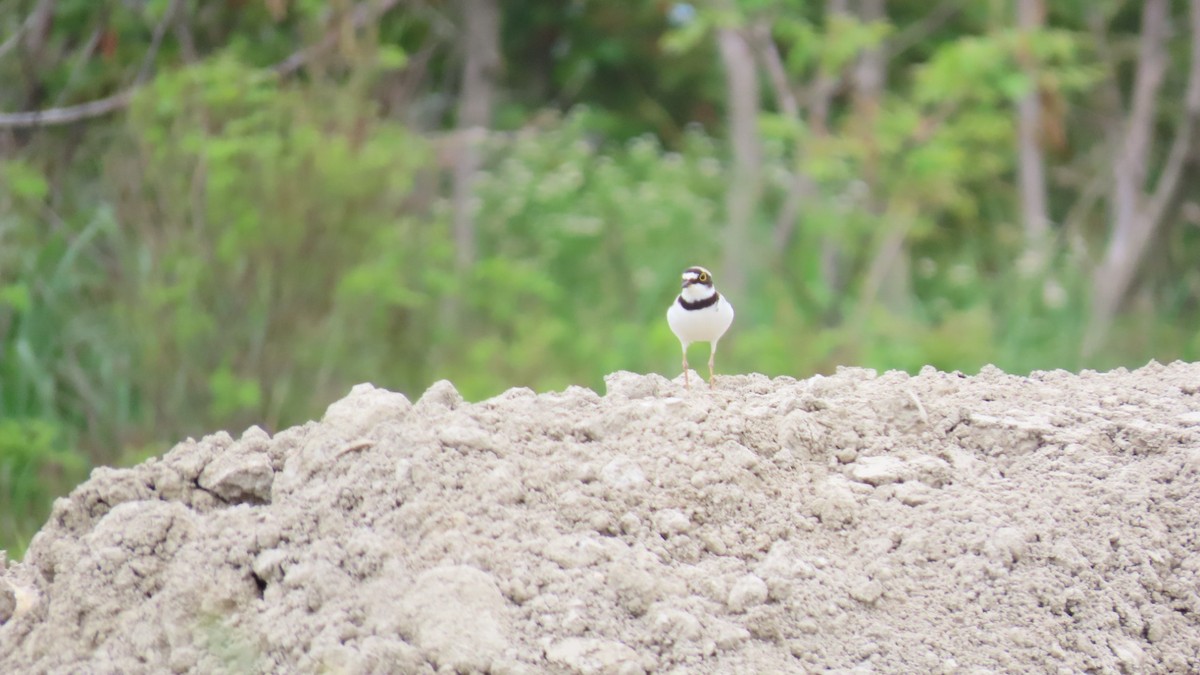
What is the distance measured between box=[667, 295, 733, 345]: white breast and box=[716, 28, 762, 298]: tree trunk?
13.8ft

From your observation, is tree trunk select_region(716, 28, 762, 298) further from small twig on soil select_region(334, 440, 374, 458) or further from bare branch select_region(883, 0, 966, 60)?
small twig on soil select_region(334, 440, 374, 458)

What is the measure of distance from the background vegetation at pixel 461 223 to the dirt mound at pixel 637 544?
220 centimetres

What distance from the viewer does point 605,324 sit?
25.5 feet

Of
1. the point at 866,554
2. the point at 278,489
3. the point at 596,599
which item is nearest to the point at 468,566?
the point at 596,599

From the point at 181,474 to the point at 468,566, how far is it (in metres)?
0.84

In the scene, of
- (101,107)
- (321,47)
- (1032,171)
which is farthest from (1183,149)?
(101,107)

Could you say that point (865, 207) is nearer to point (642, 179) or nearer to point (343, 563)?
point (642, 179)

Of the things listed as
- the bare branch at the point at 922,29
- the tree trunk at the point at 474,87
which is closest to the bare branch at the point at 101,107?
the tree trunk at the point at 474,87

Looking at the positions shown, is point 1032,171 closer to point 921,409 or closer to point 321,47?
point 321,47

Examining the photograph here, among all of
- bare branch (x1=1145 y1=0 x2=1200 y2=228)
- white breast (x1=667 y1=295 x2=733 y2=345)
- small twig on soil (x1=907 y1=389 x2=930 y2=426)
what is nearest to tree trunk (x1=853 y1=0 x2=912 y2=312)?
bare branch (x1=1145 y1=0 x2=1200 y2=228)

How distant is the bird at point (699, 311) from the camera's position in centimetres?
340

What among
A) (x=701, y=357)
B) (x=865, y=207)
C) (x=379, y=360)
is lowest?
(x=379, y=360)

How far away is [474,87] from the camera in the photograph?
8.66 metres

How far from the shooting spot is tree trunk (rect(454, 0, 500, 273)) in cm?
839
